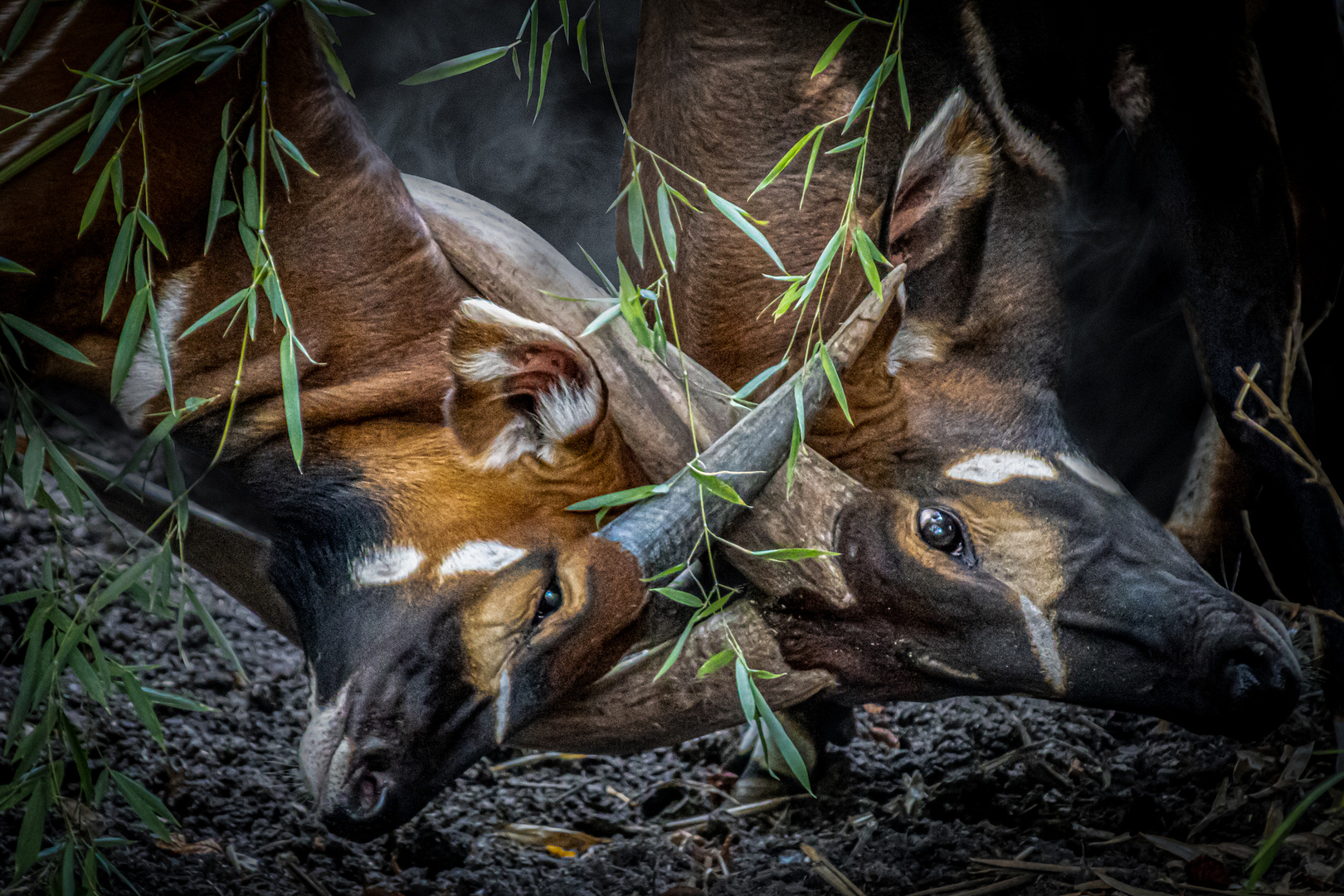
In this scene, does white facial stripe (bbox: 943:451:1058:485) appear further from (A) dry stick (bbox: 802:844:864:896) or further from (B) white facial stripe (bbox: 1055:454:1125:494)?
(A) dry stick (bbox: 802:844:864:896)

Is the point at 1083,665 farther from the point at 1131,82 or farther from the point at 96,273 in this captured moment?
the point at 96,273

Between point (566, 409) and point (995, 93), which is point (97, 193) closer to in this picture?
point (566, 409)

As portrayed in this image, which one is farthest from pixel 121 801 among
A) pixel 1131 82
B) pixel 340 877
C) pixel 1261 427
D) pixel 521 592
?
pixel 1131 82

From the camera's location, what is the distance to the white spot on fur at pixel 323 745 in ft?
5.07

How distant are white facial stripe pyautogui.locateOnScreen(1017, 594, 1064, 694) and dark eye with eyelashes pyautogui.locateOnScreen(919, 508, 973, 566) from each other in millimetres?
133

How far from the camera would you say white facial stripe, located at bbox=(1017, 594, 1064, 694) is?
1705 mm

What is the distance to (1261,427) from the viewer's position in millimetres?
1853

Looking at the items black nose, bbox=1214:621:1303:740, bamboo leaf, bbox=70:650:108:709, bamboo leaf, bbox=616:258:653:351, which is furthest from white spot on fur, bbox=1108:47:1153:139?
bamboo leaf, bbox=70:650:108:709

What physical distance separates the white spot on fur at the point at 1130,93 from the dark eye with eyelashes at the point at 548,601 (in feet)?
5.11

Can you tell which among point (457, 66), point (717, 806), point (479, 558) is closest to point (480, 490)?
point (479, 558)

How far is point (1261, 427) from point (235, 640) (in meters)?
2.50

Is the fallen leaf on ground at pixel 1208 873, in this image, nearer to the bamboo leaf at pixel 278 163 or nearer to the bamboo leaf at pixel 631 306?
the bamboo leaf at pixel 631 306

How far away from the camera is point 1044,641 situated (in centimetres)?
171

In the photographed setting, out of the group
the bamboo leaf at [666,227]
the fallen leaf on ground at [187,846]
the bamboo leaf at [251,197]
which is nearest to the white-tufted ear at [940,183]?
the bamboo leaf at [666,227]
